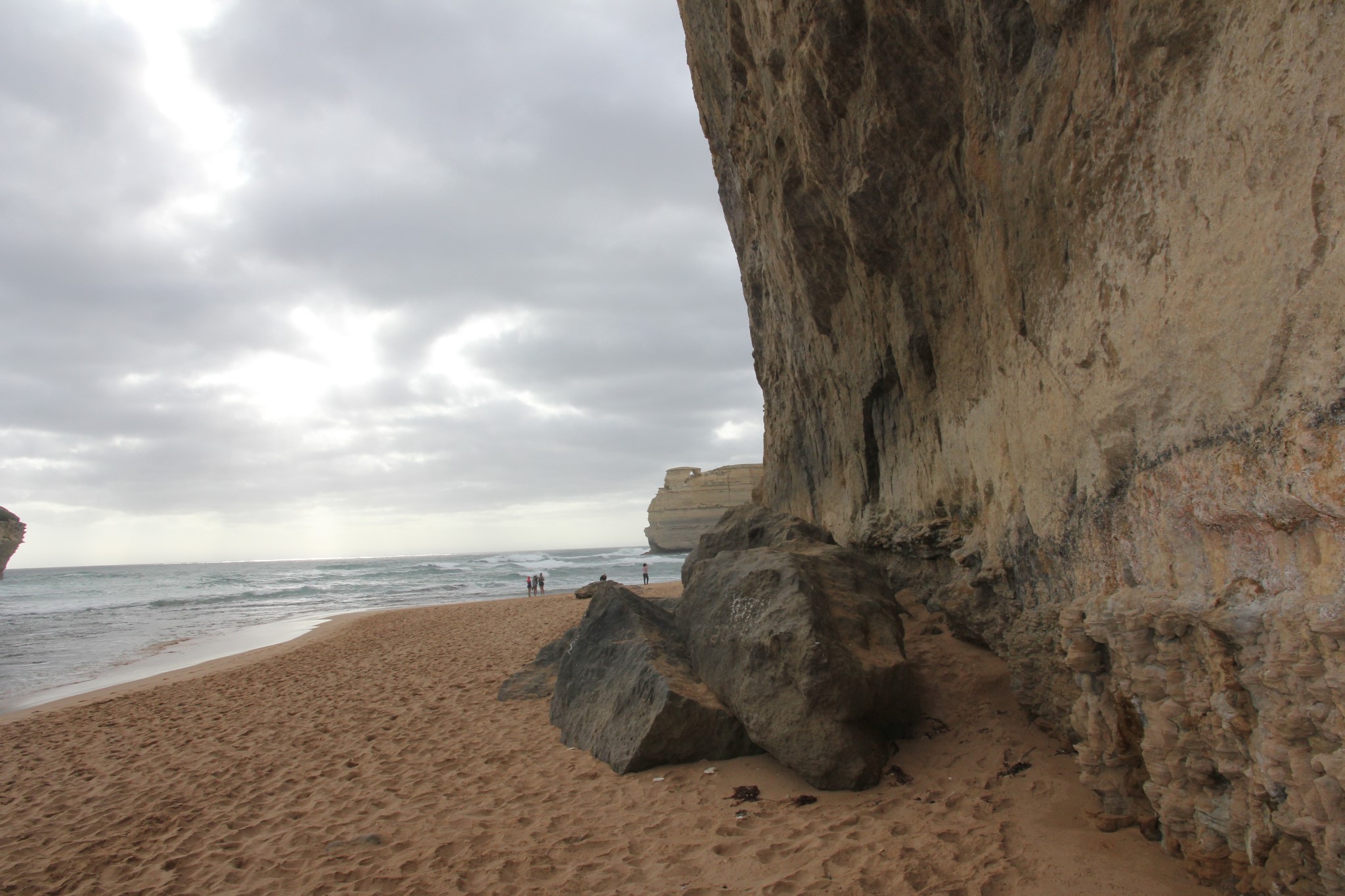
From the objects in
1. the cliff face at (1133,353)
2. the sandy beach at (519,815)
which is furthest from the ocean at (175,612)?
the cliff face at (1133,353)

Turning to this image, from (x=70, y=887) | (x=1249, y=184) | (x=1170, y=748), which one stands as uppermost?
(x=1249, y=184)

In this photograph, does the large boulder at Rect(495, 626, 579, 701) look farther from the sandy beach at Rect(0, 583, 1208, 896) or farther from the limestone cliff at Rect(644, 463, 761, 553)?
the limestone cliff at Rect(644, 463, 761, 553)

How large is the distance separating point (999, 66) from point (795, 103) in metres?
2.71

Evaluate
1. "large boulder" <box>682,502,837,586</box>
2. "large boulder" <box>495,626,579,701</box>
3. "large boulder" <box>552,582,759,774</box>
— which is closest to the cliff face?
"large boulder" <box>682,502,837,586</box>

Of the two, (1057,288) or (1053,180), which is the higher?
(1053,180)

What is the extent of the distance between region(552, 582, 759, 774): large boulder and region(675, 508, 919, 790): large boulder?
21 cm

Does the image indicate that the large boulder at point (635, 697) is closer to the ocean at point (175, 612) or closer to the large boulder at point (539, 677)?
the large boulder at point (539, 677)

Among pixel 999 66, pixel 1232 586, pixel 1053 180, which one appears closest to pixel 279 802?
pixel 1232 586

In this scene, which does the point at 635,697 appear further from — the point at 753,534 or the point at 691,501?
the point at 691,501

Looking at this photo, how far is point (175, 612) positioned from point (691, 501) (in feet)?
136

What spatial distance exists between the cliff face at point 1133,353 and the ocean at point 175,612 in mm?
13753

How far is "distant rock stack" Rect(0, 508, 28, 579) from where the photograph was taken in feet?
165

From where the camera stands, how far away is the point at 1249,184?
2.35 metres

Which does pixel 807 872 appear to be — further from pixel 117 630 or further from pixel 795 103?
pixel 117 630
